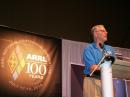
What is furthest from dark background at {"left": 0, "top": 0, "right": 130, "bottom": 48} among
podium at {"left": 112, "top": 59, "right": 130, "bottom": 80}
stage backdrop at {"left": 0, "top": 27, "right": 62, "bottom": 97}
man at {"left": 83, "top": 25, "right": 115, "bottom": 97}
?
podium at {"left": 112, "top": 59, "right": 130, "bottom": 80}

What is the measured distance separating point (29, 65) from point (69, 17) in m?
1.39

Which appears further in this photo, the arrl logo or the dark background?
the dark background

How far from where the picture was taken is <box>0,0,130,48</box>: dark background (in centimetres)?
489

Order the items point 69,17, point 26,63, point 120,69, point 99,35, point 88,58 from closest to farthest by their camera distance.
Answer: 1. point 120,69
2. point 88,58
3. point 99,35
4. point 26,63
5. point 69,17

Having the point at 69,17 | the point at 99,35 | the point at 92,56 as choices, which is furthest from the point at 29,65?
the point at 92,56

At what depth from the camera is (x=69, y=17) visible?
17.9 feet

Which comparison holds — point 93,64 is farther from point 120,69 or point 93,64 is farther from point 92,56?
point 120,69

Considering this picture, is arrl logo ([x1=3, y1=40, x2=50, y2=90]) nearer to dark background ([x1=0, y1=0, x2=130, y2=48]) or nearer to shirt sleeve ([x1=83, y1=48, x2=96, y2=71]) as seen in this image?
dark background ([x1=0, y1=0, x2=130, y2=48])

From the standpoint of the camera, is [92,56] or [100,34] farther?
[100,34]

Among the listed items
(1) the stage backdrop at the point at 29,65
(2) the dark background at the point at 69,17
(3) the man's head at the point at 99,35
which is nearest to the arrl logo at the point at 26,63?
(1) the stage backdrop at the point at 29,65

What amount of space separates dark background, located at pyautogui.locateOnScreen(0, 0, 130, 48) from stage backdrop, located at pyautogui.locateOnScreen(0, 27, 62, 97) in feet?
1.18

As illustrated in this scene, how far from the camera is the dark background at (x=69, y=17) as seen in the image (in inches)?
193

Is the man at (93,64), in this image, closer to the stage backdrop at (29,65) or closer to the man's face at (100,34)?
the man's face at (100,34)

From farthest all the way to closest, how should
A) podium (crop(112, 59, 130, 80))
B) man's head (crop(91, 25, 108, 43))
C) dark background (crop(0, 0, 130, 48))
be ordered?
dark background (crop(0, 0, 130, 48))
man's head (crop(91, 25, 108, 43))
podium (crop(112, 59, 130, 80))
